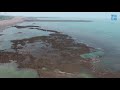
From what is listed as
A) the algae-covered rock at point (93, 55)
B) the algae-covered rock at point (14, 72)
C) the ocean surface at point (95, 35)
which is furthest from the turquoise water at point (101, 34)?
the algae-covered rock at point (14, 72)

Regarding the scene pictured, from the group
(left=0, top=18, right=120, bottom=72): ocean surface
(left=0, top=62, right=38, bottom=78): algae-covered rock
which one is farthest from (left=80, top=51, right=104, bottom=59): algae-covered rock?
(left=0, top=62, right=38, bottom=78): algae-covered rock

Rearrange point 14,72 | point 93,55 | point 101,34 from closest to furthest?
point 14,72 → point 93,55 → point 101,34

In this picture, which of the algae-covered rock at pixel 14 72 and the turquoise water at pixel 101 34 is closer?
the algae-covered rock at pixel 14 72

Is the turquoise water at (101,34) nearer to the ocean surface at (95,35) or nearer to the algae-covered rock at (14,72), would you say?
the ocean surface at (95,35)

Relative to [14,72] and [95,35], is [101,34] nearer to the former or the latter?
[95,35]

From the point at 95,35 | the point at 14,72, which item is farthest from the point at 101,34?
the point at 14,72
